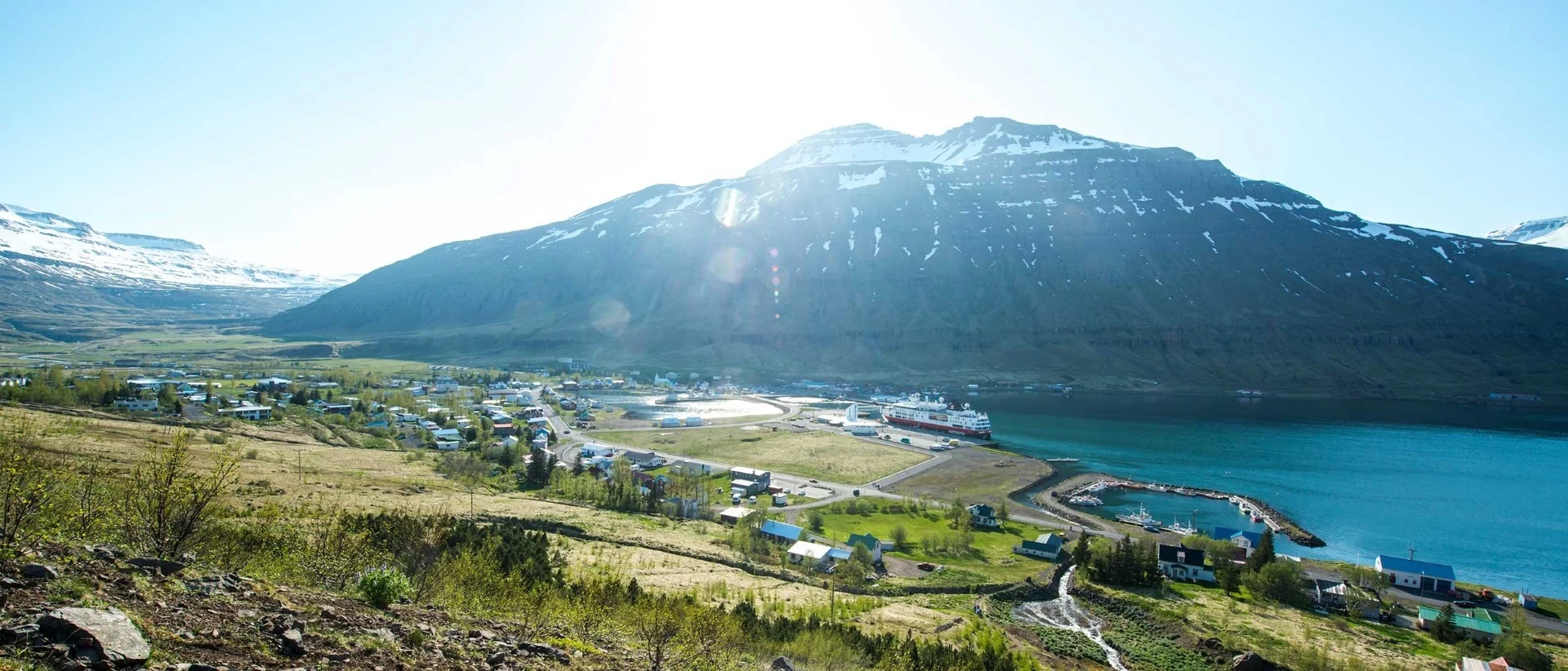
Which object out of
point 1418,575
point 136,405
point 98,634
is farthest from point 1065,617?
point 136,405

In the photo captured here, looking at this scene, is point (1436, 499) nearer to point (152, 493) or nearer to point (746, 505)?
point (746, 505)

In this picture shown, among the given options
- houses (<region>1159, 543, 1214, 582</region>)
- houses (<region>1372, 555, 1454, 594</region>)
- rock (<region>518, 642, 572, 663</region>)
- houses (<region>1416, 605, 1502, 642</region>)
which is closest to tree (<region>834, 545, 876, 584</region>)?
houses (<region>1159, 543, 1214, 582</region>)

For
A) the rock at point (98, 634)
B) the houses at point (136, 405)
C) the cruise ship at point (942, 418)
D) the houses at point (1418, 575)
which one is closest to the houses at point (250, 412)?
the houses at point (136, 405)

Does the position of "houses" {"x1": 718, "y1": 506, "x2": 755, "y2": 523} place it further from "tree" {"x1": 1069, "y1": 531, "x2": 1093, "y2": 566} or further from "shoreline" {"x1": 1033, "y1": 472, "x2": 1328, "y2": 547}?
"shoreline" {"x1": 1033, "y1": 472, "x2": 1328, "y2": 547}

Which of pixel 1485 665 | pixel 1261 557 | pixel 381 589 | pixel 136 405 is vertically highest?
pixel 381 589

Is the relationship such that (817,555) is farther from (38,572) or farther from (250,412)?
(250,412)

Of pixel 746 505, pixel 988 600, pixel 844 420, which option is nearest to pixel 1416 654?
pixel 988 600

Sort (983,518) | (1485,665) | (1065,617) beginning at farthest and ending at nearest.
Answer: (983,518)
(1065,617)
(1485,665)
